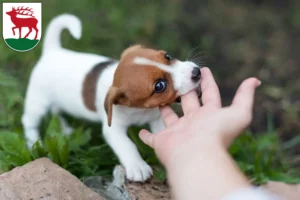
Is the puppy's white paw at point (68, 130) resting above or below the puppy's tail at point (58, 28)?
below

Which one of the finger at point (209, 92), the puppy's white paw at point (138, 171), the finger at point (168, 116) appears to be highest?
the finger at point (209, 92)

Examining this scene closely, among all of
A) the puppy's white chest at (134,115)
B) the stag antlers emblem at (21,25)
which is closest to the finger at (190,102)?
the puppy's white chest at (134,115)

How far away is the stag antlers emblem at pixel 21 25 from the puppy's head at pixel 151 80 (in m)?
1.18

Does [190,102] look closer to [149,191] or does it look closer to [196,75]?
[196,75]

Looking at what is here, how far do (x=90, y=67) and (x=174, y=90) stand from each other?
1.01 meters

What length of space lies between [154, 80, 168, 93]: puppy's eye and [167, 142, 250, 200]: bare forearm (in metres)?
0.72

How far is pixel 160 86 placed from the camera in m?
2.80

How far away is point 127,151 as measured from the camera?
311cm

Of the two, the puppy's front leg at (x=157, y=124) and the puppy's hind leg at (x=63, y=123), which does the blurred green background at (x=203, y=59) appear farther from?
the puppy's front leg at (x=157, y=124)

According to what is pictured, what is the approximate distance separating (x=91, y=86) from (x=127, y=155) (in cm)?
65

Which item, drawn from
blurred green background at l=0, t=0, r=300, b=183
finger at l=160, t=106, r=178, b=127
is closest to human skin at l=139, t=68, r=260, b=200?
finger at l=160, t=106, r=178, b=127

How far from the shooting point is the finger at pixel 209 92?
2.41 metres

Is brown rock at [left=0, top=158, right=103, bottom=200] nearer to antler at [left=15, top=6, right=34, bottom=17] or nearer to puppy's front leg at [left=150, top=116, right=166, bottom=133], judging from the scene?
puppy's front leg at [left=150, top=116, right=166, bottom=133]

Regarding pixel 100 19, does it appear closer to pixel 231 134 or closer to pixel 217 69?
pixel 217 69
